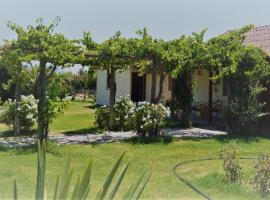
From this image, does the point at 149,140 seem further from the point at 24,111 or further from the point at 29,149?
the point at 24,111

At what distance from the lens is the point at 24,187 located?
289 inches

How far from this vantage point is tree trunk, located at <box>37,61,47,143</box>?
11734mm

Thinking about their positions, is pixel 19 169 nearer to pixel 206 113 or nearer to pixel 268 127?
pixel 268 127

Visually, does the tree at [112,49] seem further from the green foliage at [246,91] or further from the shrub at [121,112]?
the green foliage at [246,91]

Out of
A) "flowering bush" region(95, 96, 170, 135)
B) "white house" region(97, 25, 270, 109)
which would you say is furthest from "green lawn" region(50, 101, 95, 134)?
"white house" region(97, 25, 270, 109)

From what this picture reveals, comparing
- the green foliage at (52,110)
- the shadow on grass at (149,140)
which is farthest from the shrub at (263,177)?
the green foliage at (52,110)

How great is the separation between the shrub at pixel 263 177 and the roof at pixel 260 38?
9779mm

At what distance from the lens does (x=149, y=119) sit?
13.2m

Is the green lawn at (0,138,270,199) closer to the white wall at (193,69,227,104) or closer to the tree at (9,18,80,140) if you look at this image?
the tree at (9,18,80,140)

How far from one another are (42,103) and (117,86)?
15137 mm

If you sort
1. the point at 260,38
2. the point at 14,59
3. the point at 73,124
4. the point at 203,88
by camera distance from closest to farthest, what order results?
the point at 14,59 → the point at 260,38 → the point at 73,124 → the point at 203,88

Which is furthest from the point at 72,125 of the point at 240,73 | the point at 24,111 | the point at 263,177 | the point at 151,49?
the point at 263,177

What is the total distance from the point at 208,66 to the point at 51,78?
216 inches

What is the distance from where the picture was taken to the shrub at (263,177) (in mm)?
6719
